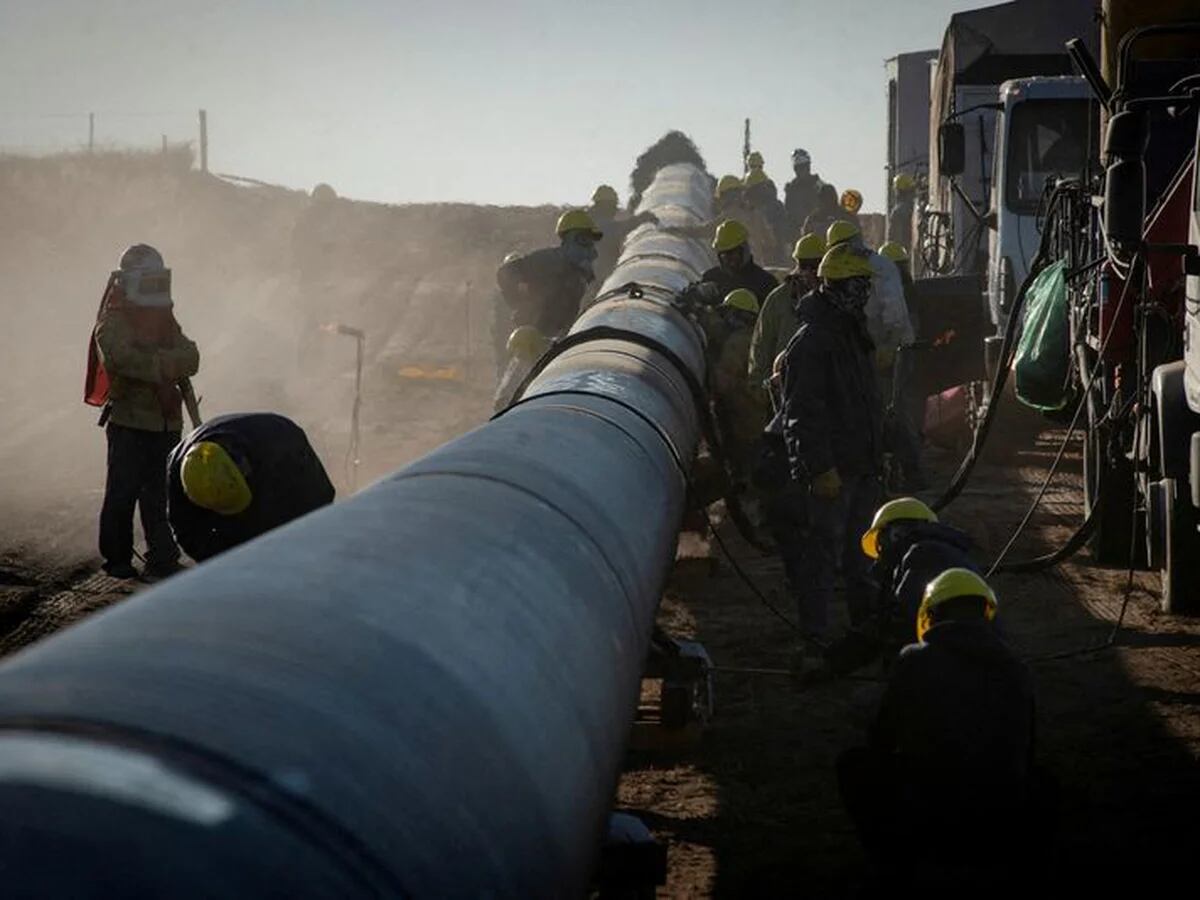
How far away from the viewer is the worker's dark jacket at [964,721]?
212 inches

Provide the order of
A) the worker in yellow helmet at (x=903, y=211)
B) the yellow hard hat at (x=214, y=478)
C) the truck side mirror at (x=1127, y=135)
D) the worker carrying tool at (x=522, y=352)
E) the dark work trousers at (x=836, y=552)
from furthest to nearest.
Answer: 1. the worker in yellow helmet at (x=903, y=211)
2. the worker carrying tool at (x=522, y=352)
3. the dark work trousers at (x=836, y=552)
4. the truck side mirror at (x=1127, y=135)
5. the yellow hard hat at (x=214, y=478)

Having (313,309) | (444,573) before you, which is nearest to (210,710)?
(444,573)

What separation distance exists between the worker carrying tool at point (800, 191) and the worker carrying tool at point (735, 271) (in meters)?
13.9

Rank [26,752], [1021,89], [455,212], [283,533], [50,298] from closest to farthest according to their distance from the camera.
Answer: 1. [26,752]
2. [283,533]
3. [1021,89]
4. [50,298]
5. [455,212]

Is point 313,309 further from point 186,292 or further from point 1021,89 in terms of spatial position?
point 1021,89

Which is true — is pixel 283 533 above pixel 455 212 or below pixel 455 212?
below

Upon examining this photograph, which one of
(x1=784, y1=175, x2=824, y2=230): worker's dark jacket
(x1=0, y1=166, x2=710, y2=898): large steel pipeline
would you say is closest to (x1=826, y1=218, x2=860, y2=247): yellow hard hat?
(x1=0, y1=166, x2=710, y2=898): large steel pipeline

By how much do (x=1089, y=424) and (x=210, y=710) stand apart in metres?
9.78

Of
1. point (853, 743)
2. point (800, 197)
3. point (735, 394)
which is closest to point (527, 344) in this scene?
point (735, 394)

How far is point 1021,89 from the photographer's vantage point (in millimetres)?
16141

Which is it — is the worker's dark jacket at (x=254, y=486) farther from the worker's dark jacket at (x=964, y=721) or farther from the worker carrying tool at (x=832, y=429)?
the worker carrying tool at (x=832, y=429)

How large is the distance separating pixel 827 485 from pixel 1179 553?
6.44ft

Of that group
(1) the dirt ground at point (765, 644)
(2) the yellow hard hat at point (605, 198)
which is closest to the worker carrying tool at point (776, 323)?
(1) the dirt ground at point (765, 644)

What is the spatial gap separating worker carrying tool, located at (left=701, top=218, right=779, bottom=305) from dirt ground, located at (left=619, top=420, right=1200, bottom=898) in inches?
83.7
